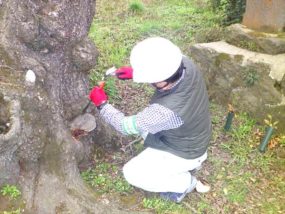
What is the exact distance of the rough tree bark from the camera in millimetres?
3064

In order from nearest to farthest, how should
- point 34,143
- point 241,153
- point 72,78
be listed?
point 34,143, point 72,78, point 241,153

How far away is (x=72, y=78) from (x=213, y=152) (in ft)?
5.69

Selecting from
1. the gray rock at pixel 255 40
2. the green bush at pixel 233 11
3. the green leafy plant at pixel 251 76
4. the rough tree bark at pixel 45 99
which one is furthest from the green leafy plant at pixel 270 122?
the green bush at pixel 233 11

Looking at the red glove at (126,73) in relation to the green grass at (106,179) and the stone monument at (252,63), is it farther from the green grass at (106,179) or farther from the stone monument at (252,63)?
the stone monument at (252,63)

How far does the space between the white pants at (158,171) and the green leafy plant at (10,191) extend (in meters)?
0.94

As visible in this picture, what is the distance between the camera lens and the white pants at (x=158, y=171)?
3.65 m

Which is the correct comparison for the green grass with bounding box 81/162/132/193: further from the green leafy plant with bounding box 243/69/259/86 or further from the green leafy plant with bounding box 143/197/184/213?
the green leafy plant with bounding box 243/69/259/86

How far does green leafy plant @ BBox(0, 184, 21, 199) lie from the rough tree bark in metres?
0.06

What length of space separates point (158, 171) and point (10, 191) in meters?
1.22

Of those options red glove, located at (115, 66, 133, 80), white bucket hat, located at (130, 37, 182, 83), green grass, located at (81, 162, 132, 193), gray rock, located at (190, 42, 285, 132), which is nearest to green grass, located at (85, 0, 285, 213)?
green grass, located at (81, 162, 132, 193)

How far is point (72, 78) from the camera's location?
12.1ft

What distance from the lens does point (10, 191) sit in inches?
129

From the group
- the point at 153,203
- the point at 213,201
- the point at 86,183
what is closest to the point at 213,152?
the point at 213,201

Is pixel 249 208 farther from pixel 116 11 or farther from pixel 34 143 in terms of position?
pixel 116 11
